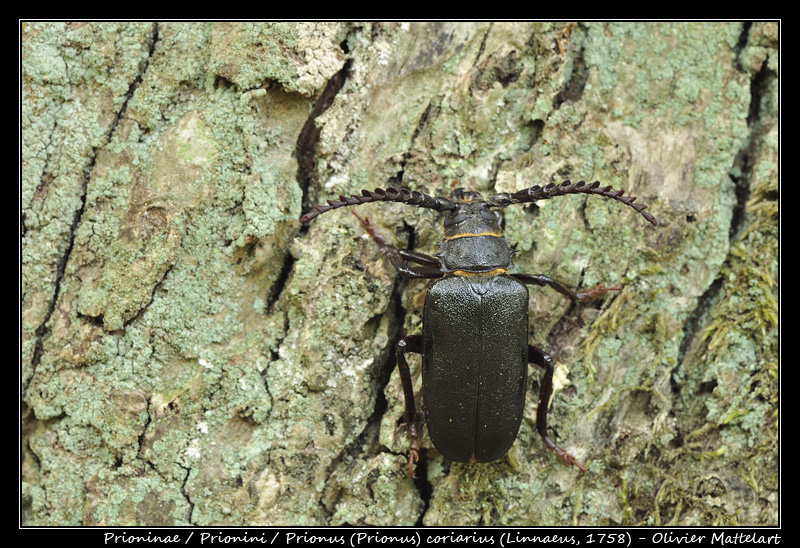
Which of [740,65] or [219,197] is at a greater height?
[740,65]

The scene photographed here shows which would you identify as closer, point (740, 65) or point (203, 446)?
point (203, 446)

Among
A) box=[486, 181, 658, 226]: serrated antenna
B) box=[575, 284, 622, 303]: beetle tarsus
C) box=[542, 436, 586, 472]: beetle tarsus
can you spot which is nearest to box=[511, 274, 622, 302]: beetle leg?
box=[575, 284, 622, 303]: beetle tarsus

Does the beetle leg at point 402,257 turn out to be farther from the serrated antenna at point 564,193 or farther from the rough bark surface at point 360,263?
the serrated antenna at point 564,193

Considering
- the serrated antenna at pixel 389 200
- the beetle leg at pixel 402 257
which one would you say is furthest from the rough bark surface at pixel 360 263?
the serrated antenna at pixel 389 200

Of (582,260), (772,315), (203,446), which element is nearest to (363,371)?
(203,446)

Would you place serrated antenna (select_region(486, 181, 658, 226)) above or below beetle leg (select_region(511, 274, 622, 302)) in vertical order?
above

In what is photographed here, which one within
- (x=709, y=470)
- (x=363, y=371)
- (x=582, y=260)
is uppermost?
(x=582, y=260)

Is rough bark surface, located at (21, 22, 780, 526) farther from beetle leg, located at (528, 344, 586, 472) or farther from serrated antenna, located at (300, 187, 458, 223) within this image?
serrated antenna, located at (300, 187, 458, 223)

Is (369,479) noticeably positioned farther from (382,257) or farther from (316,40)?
(316,40)
